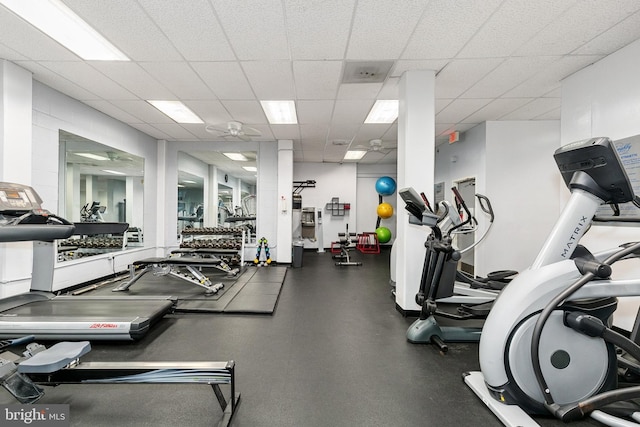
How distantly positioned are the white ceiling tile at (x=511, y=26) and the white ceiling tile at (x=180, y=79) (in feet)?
10.8

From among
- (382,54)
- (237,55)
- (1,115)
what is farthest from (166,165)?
(382,54)

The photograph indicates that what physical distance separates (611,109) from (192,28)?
4520mm

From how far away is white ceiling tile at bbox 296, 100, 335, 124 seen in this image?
4.15 metres

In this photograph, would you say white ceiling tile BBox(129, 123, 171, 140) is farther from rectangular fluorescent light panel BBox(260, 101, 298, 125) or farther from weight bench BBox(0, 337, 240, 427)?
weight bench BBox(0, 337, 240, 427)

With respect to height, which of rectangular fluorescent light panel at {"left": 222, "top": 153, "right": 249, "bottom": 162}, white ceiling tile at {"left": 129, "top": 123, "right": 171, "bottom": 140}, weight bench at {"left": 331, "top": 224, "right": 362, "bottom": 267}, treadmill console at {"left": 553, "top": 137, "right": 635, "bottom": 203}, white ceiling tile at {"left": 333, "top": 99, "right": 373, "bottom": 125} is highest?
white ceiling tile at {"left": 129, "top": 123, "right": 171, "bottom": 140}

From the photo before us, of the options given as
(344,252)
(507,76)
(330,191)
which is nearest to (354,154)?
(330,191)

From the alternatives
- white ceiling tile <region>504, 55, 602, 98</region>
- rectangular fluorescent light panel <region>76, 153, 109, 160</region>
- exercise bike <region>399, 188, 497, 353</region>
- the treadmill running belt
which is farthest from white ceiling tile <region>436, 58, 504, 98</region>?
rectangular fluorescent light panel <region>76, 153, 109, 160</region>

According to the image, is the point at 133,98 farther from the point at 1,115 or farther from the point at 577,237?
the point at 577,237

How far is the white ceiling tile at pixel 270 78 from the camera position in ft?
10.1

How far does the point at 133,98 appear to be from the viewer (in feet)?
13.3

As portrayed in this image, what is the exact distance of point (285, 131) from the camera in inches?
223

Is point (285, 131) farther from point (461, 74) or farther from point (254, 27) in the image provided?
point (461, 74)

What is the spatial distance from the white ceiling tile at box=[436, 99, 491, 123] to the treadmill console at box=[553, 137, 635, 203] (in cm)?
288

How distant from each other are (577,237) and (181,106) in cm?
527
